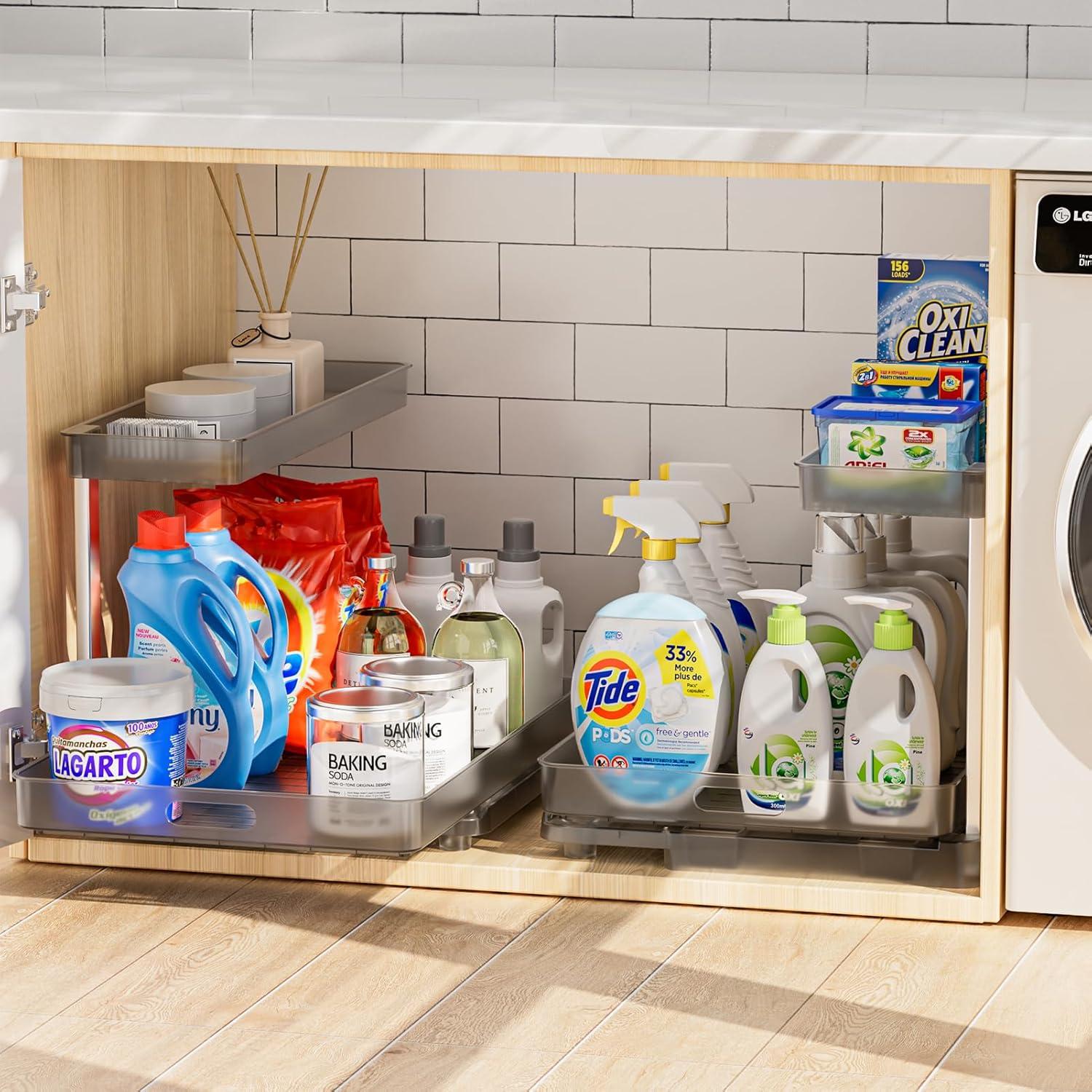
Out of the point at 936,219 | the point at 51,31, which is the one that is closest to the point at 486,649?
the point at 936,219

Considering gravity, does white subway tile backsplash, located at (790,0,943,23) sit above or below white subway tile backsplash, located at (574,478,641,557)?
above

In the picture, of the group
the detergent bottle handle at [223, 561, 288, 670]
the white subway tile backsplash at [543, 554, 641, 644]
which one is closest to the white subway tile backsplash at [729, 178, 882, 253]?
the white subway tile backsplash at [543, 554, 641, 644]

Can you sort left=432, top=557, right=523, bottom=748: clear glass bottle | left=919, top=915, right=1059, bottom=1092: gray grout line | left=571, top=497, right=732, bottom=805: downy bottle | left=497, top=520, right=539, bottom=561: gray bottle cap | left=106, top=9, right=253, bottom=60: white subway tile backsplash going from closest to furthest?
left=919, top=915, right=1059, bottom=1092: gray grout line
left=571, top=497, right=732, bottom=805: downy bottle
left=432, top=557, right=523, bottom=748: clear glass bottle
left=497, top=520, right=539, bottom=561: gray bottle cap
left=106, top=9, right=253, bottom=60: white subway tile backsplash

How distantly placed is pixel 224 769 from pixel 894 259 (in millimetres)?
931

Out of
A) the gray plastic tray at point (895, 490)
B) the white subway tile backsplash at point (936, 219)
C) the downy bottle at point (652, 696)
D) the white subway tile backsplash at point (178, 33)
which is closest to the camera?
the gray plastic tray at point (895, 490)

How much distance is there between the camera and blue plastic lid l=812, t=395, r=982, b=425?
1.82m

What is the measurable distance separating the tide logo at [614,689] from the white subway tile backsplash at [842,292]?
69 cm

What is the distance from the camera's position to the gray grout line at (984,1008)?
1.54 metres

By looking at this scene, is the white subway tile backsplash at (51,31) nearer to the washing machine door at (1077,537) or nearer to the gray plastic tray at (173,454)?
the gray plastic tray at (173,454)

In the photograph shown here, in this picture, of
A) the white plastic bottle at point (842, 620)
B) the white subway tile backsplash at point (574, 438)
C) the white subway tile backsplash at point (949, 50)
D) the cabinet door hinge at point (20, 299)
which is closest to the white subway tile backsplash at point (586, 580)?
the white subway tile backsplash at point (574, 438)

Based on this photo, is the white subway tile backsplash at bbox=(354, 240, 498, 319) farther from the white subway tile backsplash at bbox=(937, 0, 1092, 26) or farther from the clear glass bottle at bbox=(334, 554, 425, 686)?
the white subway tile backsplash at bbox=(937, 0, 1092, 26)

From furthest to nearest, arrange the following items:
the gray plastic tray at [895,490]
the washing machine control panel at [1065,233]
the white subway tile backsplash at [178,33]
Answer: the white subway tile backsplash at [178,33] < the gray plastic tray at [895,490] < the washing machine control panel at [1065,233]

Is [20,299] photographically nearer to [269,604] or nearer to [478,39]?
[269,604]

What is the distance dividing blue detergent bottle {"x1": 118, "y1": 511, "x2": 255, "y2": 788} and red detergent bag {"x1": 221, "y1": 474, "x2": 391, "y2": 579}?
0.28 m
